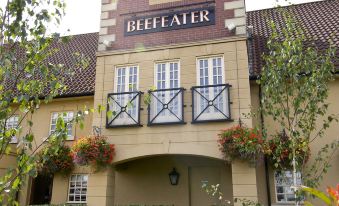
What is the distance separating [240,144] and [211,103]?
6.01 ft

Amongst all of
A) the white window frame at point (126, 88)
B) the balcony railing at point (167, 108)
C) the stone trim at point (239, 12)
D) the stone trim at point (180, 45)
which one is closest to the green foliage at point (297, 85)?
the stone trim at point (180, 45)

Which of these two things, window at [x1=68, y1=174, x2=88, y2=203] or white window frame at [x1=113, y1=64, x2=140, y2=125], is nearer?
white window frame at [x1=113, y1=64, x2=140, y2=125]

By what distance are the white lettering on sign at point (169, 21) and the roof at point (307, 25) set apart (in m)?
2.36

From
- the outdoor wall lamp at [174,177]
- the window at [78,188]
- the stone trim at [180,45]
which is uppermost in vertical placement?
the stone trim at [180,45]

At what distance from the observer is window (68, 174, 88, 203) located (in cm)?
1279

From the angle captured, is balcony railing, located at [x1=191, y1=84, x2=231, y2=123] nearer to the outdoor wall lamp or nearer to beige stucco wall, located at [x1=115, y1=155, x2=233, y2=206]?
beige stucco wall, located at [x1=115, y1=155, x2=233, y2=206]

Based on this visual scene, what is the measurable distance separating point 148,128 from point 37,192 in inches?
273

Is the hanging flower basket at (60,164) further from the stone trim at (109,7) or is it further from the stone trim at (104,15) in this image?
the stone trim at (109,7)

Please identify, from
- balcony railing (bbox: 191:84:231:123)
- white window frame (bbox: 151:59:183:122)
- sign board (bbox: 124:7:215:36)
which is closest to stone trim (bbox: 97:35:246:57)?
white window frame (bbox: 151:59:183:122)

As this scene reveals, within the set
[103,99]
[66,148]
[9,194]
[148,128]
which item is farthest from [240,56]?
[9,194]

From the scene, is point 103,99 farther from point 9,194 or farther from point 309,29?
point 309,29

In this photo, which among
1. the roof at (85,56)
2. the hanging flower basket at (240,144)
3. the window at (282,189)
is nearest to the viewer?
the hanging flower basket at (240,144)

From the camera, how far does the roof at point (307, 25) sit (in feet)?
41.9

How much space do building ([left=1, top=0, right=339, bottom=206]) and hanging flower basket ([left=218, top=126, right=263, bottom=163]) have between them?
417 mm
